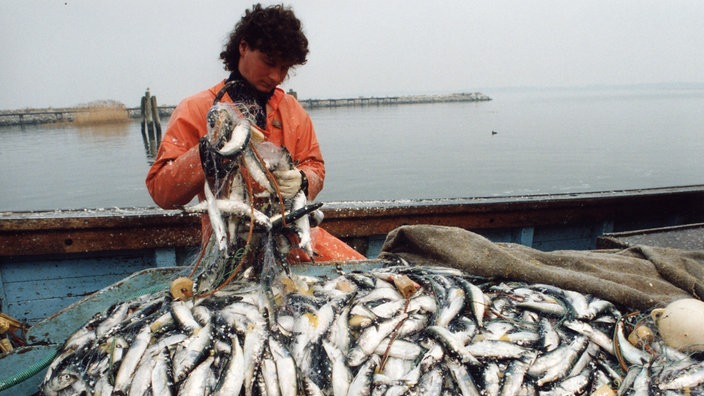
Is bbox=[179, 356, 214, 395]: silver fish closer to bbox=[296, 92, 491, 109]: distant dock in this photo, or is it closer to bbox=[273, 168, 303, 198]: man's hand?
bbox=[273, 168, 303, 198]: man's hand

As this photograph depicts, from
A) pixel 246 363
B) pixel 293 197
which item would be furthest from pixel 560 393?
pixel 293 197

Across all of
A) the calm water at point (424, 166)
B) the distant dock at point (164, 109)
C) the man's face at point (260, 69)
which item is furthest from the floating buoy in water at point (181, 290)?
the distant dock at point (164, 109)

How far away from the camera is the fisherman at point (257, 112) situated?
2.60m

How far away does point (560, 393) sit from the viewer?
205 centimetres

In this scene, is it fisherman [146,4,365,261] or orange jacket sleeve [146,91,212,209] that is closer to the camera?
orange jacket sleeve [146,91,212,209]

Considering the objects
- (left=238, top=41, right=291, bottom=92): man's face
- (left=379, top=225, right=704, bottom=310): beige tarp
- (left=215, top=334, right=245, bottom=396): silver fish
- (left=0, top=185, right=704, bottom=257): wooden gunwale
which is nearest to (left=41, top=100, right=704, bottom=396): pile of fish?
(left=215, top=334, right=245, bottom=396): silver fish

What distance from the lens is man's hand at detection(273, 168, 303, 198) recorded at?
2.50 metres

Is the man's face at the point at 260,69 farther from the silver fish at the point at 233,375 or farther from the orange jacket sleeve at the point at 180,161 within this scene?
the silver fish at the point at 233,375

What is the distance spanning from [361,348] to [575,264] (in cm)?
191

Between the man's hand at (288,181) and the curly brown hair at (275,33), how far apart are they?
990mm

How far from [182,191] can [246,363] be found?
1119mm

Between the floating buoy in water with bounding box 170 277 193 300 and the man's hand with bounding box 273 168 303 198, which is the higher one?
the man's hand with bounding box 273 168 303 198

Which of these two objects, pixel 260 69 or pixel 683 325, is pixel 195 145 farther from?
pixel 683 325

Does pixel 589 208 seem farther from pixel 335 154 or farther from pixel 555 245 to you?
pixel 335 154
